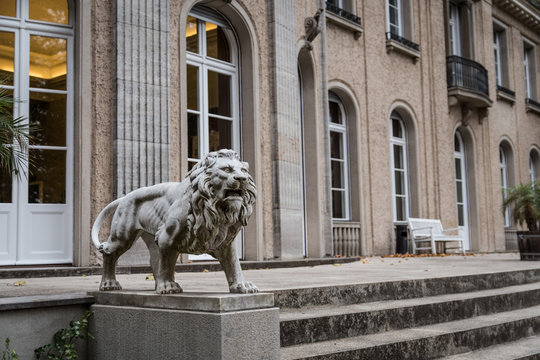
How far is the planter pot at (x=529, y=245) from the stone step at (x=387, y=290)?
3.88 meters

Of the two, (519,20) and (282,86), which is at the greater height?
(519,20)

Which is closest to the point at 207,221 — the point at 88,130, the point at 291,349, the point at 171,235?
the point at 171,235

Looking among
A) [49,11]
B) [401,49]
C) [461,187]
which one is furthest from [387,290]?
[461,187]

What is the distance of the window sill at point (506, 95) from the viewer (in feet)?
62.0

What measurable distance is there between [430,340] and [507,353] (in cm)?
72

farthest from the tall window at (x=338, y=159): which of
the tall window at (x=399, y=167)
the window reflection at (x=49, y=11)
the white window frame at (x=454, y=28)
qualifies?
the white window frame at (x=454, y=28)

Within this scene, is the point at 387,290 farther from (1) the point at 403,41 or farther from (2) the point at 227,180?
(1) the point at 403,41

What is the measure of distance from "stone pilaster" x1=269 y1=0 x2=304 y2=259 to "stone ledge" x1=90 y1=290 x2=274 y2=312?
6.33 m

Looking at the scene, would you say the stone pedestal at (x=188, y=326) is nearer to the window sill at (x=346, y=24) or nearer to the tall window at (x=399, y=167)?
the window sill at (x=346, y=24)

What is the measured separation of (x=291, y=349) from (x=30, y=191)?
474 centimetres

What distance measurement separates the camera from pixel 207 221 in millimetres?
3031

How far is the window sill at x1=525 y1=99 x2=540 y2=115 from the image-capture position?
20.6 meters

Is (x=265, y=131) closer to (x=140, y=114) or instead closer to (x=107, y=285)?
(x=140, y=114)

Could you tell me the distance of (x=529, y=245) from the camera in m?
10.3
